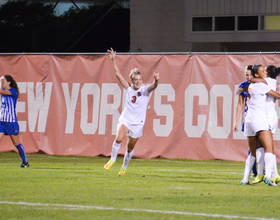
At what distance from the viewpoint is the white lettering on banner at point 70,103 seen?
15.4 meters

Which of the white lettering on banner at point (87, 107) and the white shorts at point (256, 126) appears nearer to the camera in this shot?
the white shorts at point (256, 126)

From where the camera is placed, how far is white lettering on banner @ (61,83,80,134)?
15.4 m

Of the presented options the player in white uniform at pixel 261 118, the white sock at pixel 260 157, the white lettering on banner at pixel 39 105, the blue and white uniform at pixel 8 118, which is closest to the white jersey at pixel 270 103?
the player in white uniform at pixel 261 118

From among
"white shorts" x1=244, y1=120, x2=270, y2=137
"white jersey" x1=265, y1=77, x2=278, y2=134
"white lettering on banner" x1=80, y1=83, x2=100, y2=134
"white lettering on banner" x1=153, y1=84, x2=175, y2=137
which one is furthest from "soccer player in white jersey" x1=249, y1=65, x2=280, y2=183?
"white lettering on banner" x1=80, y1=83, x2=100, y2=134

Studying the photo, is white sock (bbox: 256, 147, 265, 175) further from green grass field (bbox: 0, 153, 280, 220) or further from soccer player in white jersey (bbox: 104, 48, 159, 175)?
soccer player in white jersey (bbox: 104, 48, 159, 175)

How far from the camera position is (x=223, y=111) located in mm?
14336

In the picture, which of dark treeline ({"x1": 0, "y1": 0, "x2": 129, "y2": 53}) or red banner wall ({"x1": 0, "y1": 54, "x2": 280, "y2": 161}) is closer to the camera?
red banner wall ({"x1": 0, "y1": 54, "x2": 280, "y2": 161})

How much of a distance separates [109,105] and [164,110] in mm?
1581

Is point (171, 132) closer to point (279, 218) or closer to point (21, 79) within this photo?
point (21, 79)

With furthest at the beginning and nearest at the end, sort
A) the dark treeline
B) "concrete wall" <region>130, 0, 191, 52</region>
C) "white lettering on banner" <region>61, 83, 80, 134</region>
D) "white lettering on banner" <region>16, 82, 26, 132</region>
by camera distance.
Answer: the dark treeline → "concrete wall" <region>130, 0, 191, 52</region> → "white lettering on banner" <region>16, 82, 26, 132</region> → "white lettering on banner" <region>61, 83, 80, 134</region>

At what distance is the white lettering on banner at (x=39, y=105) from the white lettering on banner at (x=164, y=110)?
10.3ft

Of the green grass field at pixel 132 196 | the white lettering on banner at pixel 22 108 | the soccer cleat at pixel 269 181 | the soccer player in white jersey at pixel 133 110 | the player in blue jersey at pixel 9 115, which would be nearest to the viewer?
the green grass field at pixel 132 196

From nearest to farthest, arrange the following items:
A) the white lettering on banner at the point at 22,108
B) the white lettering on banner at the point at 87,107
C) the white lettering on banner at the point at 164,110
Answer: the white lettering on banner at the point at 164,110, the white lettering on banner at the point at 87,107, the white lettering on banner at the point at 22,108

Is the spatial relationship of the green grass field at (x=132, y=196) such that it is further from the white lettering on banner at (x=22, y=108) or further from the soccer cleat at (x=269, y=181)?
the white lettering on banner at (x=22, y=108)
